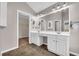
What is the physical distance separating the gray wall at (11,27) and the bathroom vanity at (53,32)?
0.32 metres

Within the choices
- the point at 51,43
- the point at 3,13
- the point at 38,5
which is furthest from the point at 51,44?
the point at 3,13

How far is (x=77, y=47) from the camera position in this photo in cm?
155

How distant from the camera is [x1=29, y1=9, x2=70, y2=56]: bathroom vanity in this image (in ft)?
5.21

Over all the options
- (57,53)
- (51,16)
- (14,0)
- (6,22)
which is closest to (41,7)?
(51,16)

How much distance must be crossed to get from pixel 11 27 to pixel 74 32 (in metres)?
1.29

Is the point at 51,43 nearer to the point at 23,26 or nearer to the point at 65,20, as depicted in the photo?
the point at 65,20

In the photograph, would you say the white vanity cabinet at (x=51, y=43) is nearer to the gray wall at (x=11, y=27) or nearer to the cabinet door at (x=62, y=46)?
the cabinet door at (x=62, y=46)

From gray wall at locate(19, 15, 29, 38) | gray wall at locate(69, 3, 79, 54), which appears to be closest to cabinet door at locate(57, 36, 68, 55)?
gray wall at locate(69, 3, 79, 54)

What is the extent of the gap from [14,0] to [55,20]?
3.04 ft

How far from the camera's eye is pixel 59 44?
5.32 feet

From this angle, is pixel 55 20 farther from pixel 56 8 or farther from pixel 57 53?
pixel 57 53

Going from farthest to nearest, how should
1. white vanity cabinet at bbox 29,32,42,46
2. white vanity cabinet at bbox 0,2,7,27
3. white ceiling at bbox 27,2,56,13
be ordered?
1. white vanity cabinet at bbox 29,32,42,46
2. white ceiling at bbox 27,2,56,13
3. white vanity cabinet at bbox 0,2,7,27

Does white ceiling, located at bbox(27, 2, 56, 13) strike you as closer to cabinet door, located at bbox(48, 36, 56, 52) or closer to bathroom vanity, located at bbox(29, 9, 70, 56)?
bathroom vanity, located at bbox(29, 9, 70, 56)

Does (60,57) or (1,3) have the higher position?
(1,3)
